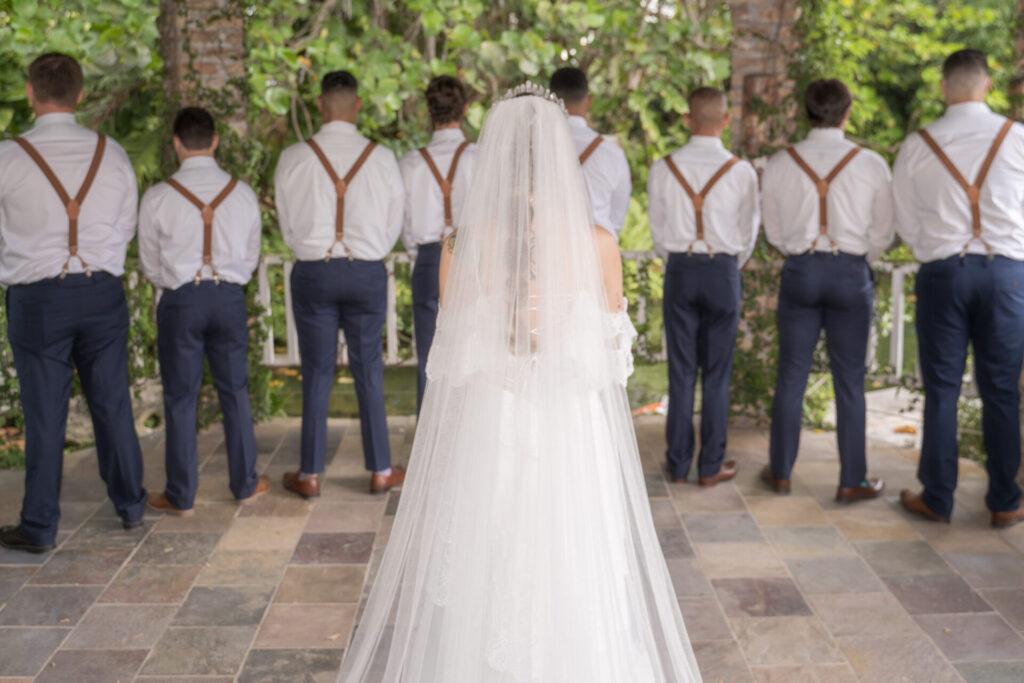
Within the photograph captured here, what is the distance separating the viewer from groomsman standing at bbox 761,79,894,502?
5.02m

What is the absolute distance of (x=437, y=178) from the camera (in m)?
5.51

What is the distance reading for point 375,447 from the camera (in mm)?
5543

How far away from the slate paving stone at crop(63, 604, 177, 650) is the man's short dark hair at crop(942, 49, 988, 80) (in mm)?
4129

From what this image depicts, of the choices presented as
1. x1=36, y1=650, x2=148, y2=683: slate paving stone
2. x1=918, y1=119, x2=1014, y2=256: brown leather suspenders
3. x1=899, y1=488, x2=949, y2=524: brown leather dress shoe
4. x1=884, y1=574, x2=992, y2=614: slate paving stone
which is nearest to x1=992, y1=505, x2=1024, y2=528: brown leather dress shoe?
x1=899, y1=488, x2=949, y2=524: brown leather dress shoe

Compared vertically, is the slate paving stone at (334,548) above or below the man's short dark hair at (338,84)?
below

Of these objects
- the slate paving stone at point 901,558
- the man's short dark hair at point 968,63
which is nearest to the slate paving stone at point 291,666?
the slate paving stone at point 901,558

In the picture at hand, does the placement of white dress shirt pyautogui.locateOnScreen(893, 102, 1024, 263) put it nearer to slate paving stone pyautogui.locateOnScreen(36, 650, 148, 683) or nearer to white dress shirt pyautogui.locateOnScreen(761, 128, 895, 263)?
white dress shirt pyautogui.locateOnScreen(761, 128, 895, 263)

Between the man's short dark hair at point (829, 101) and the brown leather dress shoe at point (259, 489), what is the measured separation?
342 centimetres

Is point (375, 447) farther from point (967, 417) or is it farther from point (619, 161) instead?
point (967, 417)

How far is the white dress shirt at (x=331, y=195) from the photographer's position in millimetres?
5184

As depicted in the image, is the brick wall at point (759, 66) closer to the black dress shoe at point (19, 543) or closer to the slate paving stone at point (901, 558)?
the slate paving stone at point (901, 558)

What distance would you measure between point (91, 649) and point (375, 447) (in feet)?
6.64

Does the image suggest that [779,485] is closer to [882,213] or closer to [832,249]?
[832,249]

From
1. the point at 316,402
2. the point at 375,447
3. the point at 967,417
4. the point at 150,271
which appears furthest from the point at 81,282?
the point at 967,417
